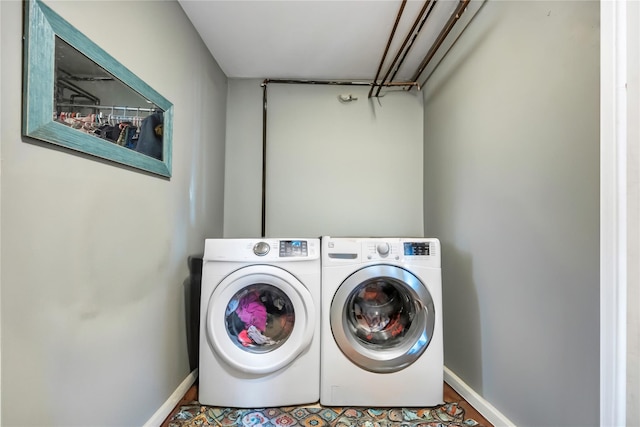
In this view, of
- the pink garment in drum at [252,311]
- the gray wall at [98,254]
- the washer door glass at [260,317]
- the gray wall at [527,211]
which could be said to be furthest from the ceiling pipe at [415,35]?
the pink garment in drum at [252,311]

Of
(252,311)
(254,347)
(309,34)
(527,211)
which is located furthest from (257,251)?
(309,34)

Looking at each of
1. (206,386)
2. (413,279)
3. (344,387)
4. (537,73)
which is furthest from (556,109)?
(206,386)

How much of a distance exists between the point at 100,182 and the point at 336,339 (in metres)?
1.26

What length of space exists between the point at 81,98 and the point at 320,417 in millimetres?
1673

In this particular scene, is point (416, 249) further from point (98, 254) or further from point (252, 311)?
point (98, 254)

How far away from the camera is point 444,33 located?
162 centimetres

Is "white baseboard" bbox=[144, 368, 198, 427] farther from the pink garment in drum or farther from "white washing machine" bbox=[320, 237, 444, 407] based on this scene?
"white washing machine" bbox=[320, 237, 444, 407]

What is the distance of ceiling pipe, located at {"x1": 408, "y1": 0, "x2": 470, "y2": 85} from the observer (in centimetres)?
145

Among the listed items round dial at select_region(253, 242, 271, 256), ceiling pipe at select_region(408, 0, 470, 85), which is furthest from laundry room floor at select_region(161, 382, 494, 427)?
ceiling pipe at select_region(408, 0, 470, 85)

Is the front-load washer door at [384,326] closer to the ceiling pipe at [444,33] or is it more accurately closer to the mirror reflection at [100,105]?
the mirror reflection at [100,105]

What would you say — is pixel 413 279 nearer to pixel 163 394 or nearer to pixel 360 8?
pixel 163 394

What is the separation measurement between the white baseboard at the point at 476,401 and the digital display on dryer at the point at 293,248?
1.16m

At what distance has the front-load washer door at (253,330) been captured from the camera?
1.45 m

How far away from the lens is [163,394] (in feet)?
4.58
